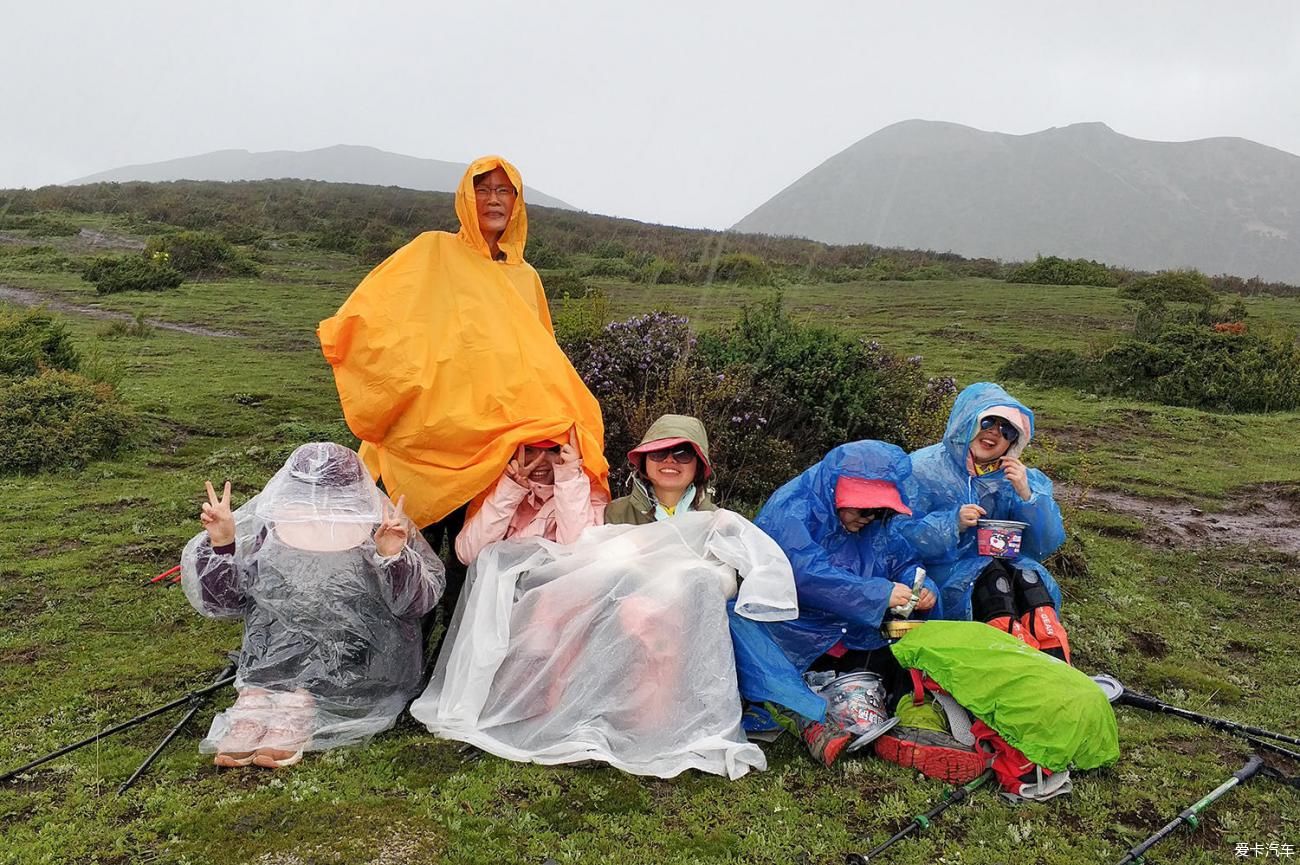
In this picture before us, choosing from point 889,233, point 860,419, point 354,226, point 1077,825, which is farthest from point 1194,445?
point 889,233

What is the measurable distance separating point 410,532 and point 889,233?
9919 centimetres

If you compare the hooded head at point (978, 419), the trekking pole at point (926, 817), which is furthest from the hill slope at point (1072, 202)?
the trekking pole at point (926, 817)

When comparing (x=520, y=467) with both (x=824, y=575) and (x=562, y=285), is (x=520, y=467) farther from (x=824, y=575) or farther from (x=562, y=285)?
(x=562, y=285)

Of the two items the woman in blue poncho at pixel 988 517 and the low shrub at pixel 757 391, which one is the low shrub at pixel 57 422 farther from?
the woman in blue poncho at pixel 988 517

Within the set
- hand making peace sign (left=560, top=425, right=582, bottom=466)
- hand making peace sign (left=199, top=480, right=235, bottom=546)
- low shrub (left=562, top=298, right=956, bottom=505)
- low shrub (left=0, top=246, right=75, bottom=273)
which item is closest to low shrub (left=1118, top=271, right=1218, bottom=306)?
low shrub (left=562, top=298, right=956, bottom=505)

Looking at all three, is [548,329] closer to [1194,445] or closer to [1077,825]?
[1077,825]

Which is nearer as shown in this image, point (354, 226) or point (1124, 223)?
point (354, 226)

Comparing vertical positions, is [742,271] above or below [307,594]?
above

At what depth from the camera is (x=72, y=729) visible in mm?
3629

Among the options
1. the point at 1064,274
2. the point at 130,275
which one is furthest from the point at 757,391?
the point at 1064,274

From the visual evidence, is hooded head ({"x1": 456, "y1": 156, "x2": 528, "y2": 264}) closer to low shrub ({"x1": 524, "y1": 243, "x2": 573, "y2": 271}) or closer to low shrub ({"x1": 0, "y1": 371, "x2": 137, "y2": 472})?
low shrub ({"x1": 0, "y1": 371, "x2": 137, "y2": 472})

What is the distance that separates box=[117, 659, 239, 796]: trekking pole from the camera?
3.09m

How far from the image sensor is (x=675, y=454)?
3.93 metres

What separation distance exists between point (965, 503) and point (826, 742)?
1.47 meters
